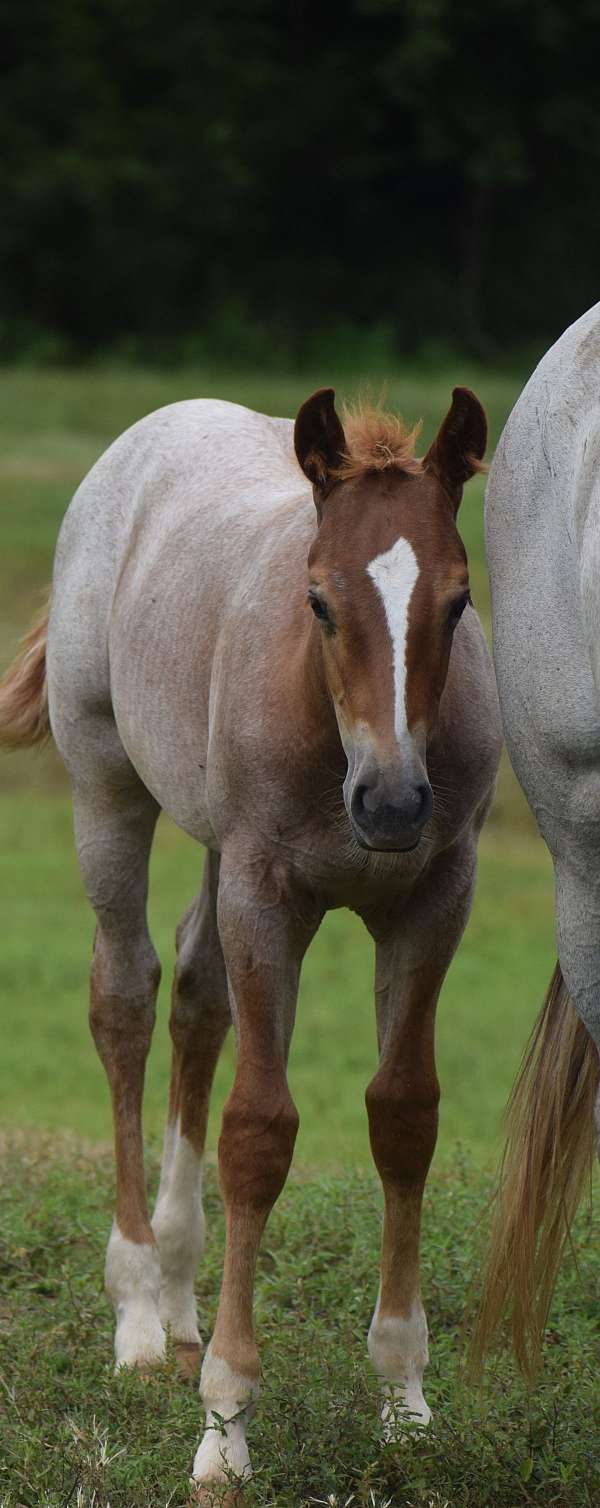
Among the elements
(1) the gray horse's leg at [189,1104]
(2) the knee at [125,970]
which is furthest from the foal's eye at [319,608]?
(2) the knee at [125,970]

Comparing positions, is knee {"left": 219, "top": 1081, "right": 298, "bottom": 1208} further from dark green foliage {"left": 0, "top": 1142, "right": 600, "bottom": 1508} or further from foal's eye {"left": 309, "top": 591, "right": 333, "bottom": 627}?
foal's eye {"left": 309, "top": 591, "right": 333, "bottom": 627}

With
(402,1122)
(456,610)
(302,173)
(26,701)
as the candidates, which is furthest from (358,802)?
(302,173)

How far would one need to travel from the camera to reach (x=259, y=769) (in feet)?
11.7

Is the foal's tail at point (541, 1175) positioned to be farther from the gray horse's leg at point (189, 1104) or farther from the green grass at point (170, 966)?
the green grass at point (170, 966)

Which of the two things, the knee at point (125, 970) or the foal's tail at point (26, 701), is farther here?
the foal's tail at point (26, 701)

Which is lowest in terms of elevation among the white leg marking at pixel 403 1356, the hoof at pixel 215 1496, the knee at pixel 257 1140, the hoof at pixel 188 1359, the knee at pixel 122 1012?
the hoof at pixel 188 1359

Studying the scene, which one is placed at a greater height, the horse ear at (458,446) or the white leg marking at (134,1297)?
the horse ear at (458,446)

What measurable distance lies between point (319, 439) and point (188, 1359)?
7.27 feet

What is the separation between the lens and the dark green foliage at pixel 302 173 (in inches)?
1139

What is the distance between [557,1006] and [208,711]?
901 millimetres

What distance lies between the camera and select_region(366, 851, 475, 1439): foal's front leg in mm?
3727

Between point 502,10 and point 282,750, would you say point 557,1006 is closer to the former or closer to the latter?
point 282,750

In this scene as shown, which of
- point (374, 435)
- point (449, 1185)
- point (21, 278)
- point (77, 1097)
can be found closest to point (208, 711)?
point (374, 435)

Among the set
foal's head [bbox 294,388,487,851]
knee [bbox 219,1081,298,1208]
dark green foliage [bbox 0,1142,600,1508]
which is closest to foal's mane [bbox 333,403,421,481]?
foal's head [bbox 294,388,487,851]
